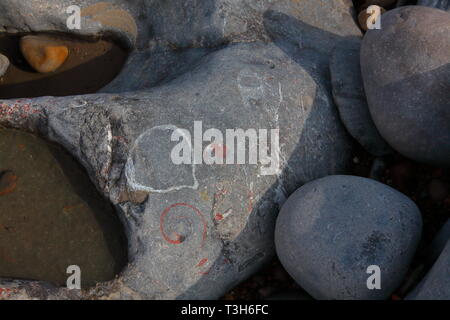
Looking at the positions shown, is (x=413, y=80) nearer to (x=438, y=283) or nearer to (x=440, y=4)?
(x=440, y=4)

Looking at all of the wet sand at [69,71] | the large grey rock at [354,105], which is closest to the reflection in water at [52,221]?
the wet sand at [69,71]

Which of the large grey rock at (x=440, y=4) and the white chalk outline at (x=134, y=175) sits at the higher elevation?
the large grey rock at (x=440, y=4)

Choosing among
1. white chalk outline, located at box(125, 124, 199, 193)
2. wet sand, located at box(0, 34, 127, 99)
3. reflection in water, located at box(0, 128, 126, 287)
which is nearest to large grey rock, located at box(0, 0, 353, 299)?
white chalk outline, located at box(125, 124, 199, 193)

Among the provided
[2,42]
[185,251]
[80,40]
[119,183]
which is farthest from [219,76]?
[2,42]

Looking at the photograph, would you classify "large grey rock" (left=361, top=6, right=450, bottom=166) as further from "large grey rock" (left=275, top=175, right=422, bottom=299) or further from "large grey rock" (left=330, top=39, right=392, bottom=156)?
"large grey rock" (left=275, top=175, right=422, bottom=299)

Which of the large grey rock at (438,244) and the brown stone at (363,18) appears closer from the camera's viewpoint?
the large grey rock at (438,244)

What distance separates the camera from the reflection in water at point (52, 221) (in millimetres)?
3072

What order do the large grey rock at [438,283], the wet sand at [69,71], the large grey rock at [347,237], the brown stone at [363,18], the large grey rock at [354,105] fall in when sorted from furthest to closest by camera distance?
the wet sand at [69,71], the brown stone at [363,18], the large grey rock at [354,105], the large grey rock at [347,237], the large grey rock at [438,283]

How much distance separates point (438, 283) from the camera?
2.44m

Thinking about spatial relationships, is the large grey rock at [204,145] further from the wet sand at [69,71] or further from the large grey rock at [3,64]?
the large grey rock at [3,64]

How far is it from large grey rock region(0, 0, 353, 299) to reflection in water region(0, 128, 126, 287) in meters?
0.16

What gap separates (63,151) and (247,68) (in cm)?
137

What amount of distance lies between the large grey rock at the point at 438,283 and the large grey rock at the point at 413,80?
2.71 ft

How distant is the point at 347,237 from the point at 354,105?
110 centimetres
